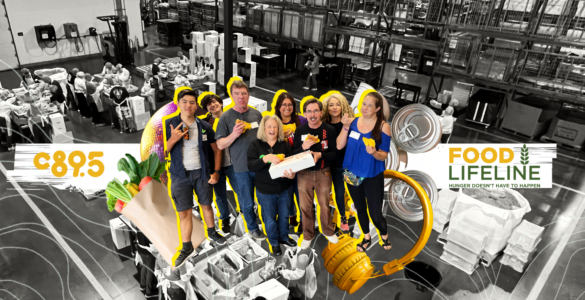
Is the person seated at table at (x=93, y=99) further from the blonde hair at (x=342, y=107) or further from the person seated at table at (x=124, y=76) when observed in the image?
the blonde hair at (x=342, y=107)

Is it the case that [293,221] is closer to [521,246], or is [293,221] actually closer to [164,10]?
[521,246]

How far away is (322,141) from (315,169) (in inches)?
11.9

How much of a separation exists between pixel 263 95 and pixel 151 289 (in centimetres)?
876

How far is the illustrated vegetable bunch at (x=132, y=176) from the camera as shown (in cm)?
356

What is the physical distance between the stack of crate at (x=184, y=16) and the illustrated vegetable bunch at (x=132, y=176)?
1656 centimetres

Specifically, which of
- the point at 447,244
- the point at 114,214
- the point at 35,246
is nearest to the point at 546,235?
the point at 447,244

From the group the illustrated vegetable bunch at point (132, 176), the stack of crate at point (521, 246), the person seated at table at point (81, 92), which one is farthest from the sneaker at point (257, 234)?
the person seated at table at point (81, 92)

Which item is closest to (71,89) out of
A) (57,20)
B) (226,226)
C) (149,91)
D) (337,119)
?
(149,91)

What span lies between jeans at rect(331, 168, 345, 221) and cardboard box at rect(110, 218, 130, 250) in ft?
10.1

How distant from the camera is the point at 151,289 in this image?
15.1 feet

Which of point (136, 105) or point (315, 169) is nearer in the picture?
point (315, 169)

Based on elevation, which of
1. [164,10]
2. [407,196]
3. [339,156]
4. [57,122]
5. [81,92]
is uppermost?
[164,10]

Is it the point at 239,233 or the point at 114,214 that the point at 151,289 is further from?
the point at 114,214

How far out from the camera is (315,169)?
3.44m
